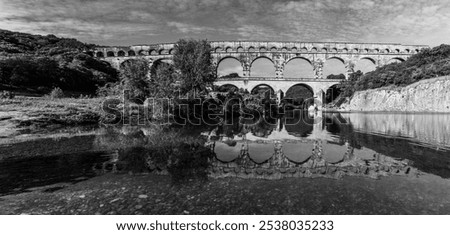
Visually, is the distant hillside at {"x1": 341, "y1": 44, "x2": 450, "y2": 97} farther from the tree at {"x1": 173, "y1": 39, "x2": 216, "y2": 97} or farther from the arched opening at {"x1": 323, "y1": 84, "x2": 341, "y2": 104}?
the tree at {"x1": 173, "y1": 39, "x2": 216, "y2": 97}

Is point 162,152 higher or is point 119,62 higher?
point 119,62

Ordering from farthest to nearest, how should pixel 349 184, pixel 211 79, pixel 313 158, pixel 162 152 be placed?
pixel 211 79
pixel 162 152
pixel 313 158
pixel 349 184

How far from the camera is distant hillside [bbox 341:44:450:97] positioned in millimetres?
40375

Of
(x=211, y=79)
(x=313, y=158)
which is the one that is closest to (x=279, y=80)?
(x=211, y=79)

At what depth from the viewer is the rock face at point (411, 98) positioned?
118 feet

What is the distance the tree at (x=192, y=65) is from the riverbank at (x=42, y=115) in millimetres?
8965

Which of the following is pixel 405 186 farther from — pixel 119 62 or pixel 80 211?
pixel 119 62

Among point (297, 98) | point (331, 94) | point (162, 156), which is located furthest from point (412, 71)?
point (162, 156)

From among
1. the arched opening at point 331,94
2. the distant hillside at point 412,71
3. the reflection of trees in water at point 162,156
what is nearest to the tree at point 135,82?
the reflection of trees in water at point 162,156

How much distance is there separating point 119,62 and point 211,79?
4718 cm

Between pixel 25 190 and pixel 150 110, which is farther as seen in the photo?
pixel 150 110

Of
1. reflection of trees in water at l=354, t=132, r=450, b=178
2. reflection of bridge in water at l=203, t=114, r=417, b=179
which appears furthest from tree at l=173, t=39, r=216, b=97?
reflection of trees in water at l=354, t=132, r=450, b=178

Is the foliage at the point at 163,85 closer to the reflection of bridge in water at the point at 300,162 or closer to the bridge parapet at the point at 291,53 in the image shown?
the reflection of bridge in water at the point at 300,162

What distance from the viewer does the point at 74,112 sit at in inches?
766
